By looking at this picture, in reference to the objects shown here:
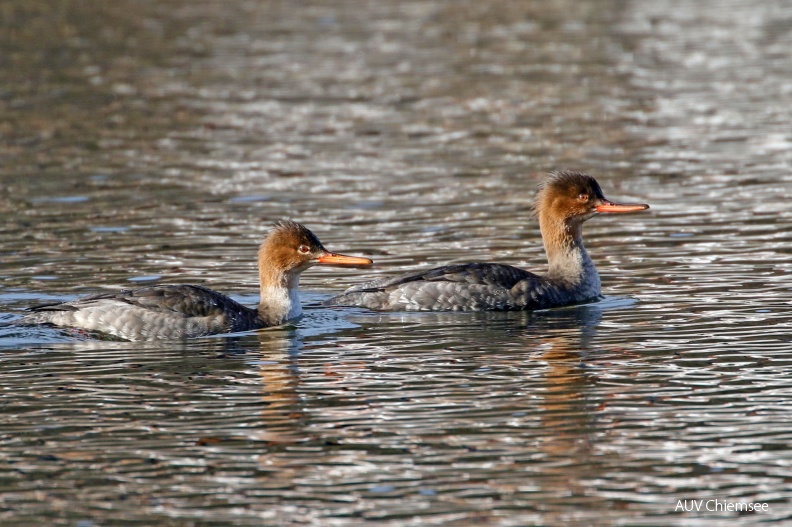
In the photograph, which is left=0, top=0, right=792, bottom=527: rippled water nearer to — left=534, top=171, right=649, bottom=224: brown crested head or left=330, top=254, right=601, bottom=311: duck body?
left=330, top=254, right=601, bottom=311: duck body

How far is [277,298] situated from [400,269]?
91.7 inches

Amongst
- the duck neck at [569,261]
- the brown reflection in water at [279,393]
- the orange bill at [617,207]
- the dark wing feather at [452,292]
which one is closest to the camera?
the brown reflection in water at [279,393]

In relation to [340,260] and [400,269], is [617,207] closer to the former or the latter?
[400,269]

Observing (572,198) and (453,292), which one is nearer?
(453,292)

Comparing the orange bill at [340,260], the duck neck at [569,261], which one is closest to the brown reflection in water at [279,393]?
the orange bill at [340,260]

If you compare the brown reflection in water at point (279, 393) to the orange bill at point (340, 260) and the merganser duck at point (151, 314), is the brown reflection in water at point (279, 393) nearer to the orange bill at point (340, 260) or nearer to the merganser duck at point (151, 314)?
the merganser duck at point (151, 314)

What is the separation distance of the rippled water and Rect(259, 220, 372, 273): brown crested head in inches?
22.6

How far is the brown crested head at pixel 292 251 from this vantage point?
1353cm

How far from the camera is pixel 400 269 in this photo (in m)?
15.5

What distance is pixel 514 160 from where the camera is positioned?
23109mm

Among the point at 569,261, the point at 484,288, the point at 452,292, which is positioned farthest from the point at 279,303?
the point at 569,261

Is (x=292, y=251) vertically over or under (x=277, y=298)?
over

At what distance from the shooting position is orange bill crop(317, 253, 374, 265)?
43.7 ft

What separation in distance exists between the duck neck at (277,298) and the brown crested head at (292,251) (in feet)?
0.21
